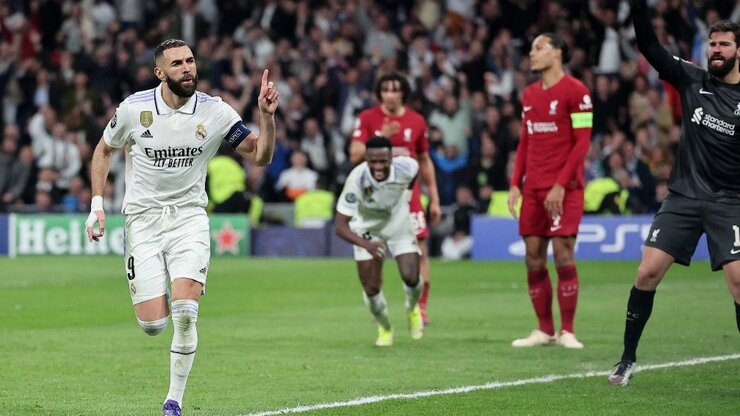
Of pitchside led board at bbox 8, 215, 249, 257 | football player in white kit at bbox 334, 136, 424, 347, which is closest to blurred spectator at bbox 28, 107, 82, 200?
pitchside led board at bbox 8, 215, 249, 257

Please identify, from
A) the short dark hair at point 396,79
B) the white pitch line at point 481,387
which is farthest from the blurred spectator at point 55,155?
the white pitch line at point 481,387

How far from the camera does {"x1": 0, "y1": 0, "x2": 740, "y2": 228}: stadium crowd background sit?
26266 millimetres

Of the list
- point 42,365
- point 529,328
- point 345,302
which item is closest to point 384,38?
point 345,302

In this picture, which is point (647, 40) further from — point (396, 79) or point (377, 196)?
point (396, 79)

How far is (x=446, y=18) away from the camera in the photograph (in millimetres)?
29875

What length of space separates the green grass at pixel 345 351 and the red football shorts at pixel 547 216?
103 cm

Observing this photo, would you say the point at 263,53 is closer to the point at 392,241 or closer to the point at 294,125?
the point at 294,125

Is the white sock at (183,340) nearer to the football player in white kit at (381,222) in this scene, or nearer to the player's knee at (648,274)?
the player's knee at (648,274)

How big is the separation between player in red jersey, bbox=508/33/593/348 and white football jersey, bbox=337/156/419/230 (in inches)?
41.1

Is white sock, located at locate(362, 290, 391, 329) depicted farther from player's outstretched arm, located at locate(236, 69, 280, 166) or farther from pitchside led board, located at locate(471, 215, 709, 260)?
pitchside led board, located at locate(471, 215, 709, 260)

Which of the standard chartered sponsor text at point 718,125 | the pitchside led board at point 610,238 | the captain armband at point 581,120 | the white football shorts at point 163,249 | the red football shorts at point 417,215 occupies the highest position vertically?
the standard chartered sponsor text at point 718,125

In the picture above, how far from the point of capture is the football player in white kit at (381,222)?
13125 millimetres

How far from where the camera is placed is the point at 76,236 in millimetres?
27516

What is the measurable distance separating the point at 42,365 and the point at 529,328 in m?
5.16
